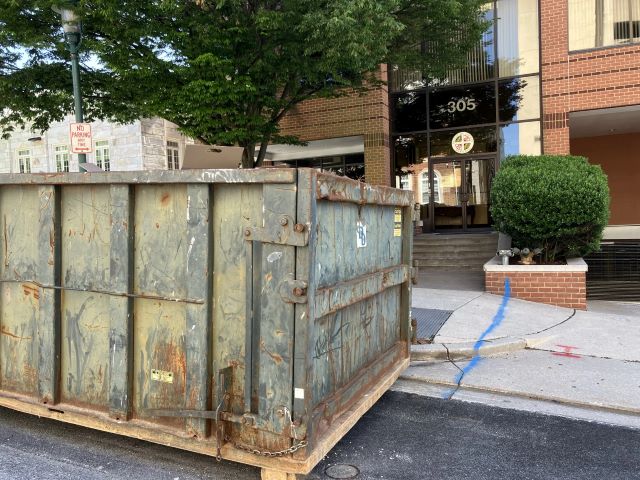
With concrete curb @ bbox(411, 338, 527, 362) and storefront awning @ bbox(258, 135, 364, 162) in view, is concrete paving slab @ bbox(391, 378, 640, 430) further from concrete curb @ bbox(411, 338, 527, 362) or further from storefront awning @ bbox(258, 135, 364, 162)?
storefront awning @ bbox(258, 135, 364, 162)

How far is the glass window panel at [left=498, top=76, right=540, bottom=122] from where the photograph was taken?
1459 cm

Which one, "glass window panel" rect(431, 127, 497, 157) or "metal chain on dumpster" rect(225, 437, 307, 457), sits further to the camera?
"glass window panel" rect(431, 127, 497, 157)

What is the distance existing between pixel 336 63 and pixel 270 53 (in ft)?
3.91

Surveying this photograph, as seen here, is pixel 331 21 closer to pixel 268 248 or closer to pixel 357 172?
pixel 268 248

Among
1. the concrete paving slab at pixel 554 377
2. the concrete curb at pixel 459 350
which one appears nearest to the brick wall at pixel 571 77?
the concrete curb at pixel 459 350

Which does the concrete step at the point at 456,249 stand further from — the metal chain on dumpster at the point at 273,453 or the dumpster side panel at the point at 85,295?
the metal chain on dumpster at the point at 273,453

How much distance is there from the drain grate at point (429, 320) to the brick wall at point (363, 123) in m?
8.57

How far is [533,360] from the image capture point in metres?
5.75

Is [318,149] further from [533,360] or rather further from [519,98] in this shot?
[533,360]

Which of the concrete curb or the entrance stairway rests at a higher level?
the entrance stairway

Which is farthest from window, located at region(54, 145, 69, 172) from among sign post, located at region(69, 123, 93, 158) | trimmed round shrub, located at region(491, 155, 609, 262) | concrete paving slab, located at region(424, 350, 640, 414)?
concrete paving slab, located at region(424, 350, 640, 414)

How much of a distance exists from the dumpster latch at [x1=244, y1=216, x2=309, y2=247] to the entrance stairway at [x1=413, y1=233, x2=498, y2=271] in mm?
10219

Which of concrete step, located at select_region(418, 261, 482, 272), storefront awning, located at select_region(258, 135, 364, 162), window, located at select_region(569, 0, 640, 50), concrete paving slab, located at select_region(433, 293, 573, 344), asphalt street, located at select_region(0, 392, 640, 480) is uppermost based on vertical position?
window, located at select_region(569, 0, 640, 50)

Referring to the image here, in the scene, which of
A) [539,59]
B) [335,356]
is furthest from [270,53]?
[539,59]
